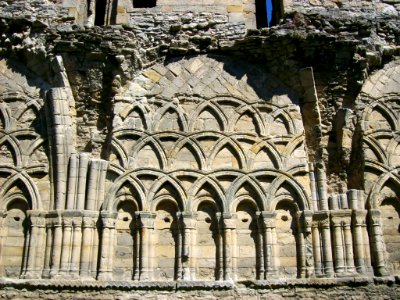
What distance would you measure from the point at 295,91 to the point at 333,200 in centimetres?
173

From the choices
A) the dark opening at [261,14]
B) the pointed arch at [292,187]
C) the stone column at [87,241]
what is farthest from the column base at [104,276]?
the dark opening at [261,14]

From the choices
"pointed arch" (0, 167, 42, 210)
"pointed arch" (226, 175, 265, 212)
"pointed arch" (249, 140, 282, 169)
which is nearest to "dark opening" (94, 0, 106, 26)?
"pointed arch" (0, 167, 42, 210)

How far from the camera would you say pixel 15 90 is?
25.7 ft

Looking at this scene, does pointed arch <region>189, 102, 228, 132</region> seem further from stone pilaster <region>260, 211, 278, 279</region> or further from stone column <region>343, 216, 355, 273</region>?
stone column <region>343, 216, 355, 273</region>

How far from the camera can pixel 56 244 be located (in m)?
6.90

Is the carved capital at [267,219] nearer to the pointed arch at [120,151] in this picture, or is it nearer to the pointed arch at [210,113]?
the pointed arch at [210,113]

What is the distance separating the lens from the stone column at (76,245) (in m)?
6.79

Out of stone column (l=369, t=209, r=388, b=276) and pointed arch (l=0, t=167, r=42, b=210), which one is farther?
pointed arch (l=0, t=167, r=42, b=210)

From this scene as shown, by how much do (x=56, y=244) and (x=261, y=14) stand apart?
5.34 metres

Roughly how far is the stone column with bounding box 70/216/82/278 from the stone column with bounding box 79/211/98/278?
0.13 feet

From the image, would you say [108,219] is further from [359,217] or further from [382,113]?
[382,113]

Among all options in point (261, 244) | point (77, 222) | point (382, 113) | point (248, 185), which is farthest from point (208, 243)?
point (382, 113)

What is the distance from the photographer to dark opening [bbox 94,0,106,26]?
9.78m

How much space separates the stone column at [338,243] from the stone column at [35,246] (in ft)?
12.7
